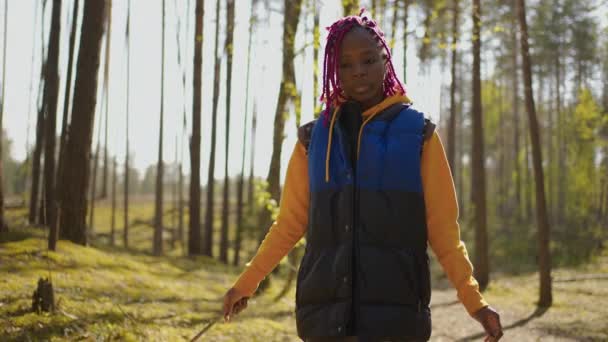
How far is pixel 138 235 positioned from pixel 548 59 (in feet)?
89.8

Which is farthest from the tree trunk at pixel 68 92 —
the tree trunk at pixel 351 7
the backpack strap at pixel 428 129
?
the backpack strap at pixel 428 129

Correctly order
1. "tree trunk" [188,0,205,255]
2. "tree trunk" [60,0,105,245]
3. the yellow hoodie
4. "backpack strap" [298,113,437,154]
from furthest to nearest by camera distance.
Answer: "tree trunk" [188,0,205,255] < "tree trunk" [60,0,105,245] < "backpack strap" [298,113,437,154] < the yellow hoodie

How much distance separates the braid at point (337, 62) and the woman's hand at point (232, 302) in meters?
0.89

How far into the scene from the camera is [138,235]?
3862 centimetres

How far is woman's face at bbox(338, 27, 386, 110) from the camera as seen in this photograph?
2652mm

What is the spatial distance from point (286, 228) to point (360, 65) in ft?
2.69

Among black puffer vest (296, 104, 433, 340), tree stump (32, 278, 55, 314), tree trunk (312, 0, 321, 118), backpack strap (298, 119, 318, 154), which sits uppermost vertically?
tree trunk (312, 0, 321, 118)

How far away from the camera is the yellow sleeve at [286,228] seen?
2.81m

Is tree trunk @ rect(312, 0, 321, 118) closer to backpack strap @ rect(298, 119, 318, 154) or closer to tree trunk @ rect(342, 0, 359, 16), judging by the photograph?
tree trunk @ rect(342, 0, 359, 16)

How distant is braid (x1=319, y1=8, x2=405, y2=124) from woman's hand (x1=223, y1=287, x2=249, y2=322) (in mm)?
890

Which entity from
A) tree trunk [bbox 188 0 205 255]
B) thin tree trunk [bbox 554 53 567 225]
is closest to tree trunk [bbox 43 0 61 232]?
tree trunk [bbox 188 0 205 255]

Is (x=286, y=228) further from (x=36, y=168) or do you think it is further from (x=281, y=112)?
(x=36, y=168)

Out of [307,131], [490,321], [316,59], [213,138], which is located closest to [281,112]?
[316,59]

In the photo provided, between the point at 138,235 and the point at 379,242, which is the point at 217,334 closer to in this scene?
the point at 379,242
